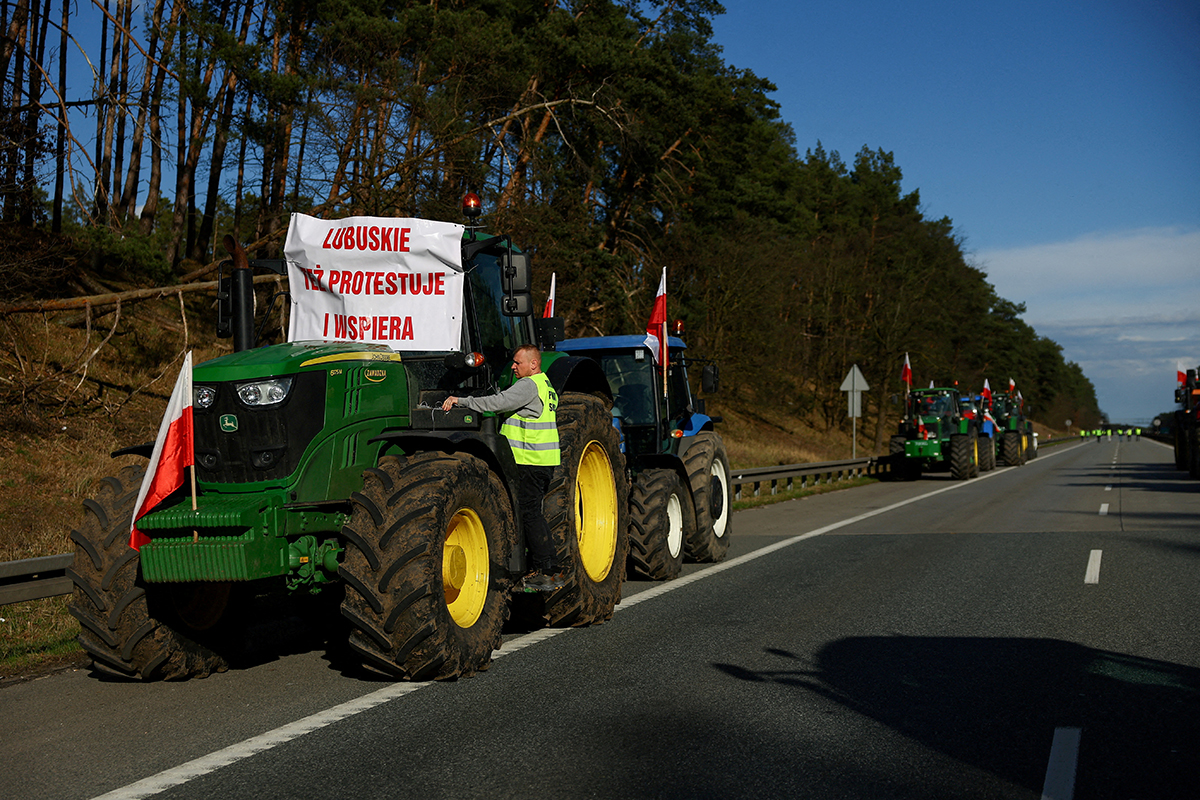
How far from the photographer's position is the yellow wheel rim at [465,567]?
21.6ft

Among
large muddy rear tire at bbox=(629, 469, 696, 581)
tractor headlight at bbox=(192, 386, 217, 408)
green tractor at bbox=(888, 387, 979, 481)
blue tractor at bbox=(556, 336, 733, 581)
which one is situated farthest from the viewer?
green tractor at bbox=(888, 387, 979, 481)

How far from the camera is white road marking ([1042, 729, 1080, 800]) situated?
4.41 m

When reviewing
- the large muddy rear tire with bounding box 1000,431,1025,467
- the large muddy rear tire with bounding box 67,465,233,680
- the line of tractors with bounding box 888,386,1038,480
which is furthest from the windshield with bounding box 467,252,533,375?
the large muddy rear tire with bounding box 1000,431,1025,467

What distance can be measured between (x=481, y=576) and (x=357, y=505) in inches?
45.3

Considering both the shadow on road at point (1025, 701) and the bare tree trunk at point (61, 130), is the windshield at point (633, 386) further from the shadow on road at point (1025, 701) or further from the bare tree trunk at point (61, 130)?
the bare tree trunk at point (61, 130)

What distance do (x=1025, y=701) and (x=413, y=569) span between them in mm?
3388

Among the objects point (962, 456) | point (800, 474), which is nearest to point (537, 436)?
point (800, 474)

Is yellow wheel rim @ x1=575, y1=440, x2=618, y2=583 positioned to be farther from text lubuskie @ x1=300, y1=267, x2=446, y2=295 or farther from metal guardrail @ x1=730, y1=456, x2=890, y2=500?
metal guardrail @ x1=730, y1=456, x2=890, y2=500

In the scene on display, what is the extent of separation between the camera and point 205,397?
21.0ft

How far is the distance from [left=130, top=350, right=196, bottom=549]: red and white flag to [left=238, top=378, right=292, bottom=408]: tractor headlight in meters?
0.34

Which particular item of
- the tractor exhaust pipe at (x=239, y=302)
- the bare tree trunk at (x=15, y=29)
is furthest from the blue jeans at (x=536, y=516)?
the bare tree trunk at (x=15, y=29)

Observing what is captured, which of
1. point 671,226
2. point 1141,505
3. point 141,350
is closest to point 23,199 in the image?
point 141,350

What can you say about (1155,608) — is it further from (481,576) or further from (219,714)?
(219,714)

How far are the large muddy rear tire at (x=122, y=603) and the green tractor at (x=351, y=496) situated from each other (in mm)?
11
